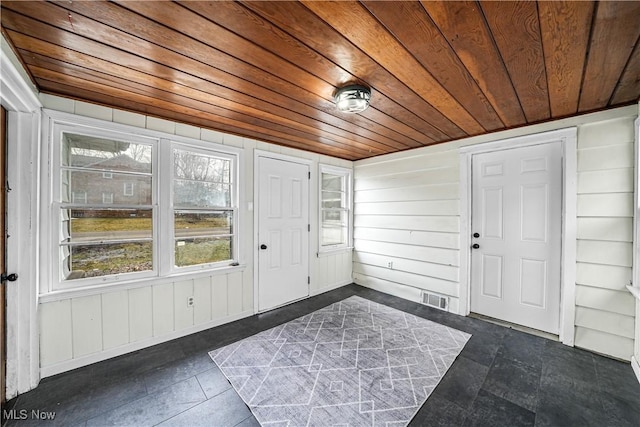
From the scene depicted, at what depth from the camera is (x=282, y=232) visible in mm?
3418

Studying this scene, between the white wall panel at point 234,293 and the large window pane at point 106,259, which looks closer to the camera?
the large window pane at point 106,259

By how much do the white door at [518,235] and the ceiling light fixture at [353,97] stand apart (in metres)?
2.01

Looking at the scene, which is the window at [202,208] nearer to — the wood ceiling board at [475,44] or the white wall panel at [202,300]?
the white wall panel at [202,300]

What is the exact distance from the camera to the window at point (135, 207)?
2.06 m

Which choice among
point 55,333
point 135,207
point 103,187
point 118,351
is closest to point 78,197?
point 103,187

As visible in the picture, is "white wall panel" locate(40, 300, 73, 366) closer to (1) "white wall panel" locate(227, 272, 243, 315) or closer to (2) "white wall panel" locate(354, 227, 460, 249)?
(1) "white wall panel" locate(227, 272, 243, 315)

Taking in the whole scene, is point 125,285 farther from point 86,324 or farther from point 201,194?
point 201,194

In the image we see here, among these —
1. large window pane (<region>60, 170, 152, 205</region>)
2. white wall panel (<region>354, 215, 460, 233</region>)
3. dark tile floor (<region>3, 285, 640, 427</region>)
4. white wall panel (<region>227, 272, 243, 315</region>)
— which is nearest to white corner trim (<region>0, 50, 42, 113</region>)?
large window pane (<region>60, 170, 152, 205</region>)

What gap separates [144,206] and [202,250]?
0.74m

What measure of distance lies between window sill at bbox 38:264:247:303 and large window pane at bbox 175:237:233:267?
0.13 m

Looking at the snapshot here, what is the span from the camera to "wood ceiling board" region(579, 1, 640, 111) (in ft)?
3.64

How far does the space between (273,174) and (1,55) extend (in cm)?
230

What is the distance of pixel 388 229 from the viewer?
384 centimetres

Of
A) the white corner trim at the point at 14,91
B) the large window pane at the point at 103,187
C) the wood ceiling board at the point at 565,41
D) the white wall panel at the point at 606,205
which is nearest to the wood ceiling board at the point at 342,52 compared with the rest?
the wood ceiling board at the point at 565,41
